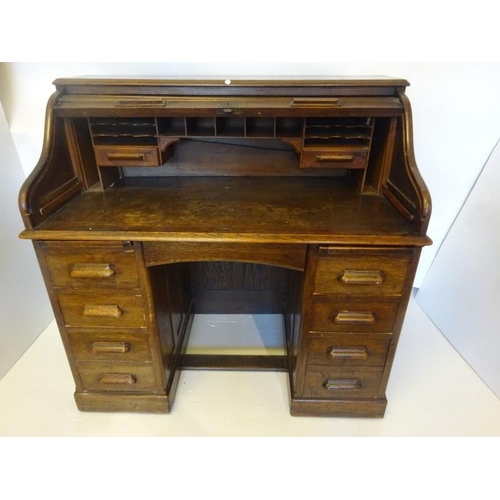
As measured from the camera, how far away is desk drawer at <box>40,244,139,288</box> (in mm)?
1139

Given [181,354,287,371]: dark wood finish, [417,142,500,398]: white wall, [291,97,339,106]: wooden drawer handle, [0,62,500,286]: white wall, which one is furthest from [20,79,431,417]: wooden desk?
[417,142,500,398]: white wall

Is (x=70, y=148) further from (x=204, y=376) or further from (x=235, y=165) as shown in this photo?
(x=204, y=376)

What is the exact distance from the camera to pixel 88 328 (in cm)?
129

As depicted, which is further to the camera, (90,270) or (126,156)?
(126,156)

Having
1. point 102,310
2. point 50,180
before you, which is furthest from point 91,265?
point 50,180

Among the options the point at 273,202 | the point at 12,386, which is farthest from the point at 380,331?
the point at 12,386

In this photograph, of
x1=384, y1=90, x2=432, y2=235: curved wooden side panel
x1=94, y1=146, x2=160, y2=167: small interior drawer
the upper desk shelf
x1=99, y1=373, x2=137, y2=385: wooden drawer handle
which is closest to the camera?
x1=384, y1=90, x2=432, y2=235: curved wooden side panel

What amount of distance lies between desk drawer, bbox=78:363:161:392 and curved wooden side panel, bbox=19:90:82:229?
1.95 ft

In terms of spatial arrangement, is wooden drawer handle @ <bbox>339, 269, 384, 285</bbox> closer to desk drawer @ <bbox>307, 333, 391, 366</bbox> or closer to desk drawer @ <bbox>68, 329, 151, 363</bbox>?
desk drawer @ <bbox>307, 333, 391, 366</bbox>

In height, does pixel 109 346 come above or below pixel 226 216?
below

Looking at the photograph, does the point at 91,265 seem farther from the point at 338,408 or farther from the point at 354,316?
the point at 338,408

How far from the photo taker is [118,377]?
1.40 metres

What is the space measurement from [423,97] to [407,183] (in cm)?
74

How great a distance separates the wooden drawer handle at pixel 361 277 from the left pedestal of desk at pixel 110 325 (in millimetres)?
641
